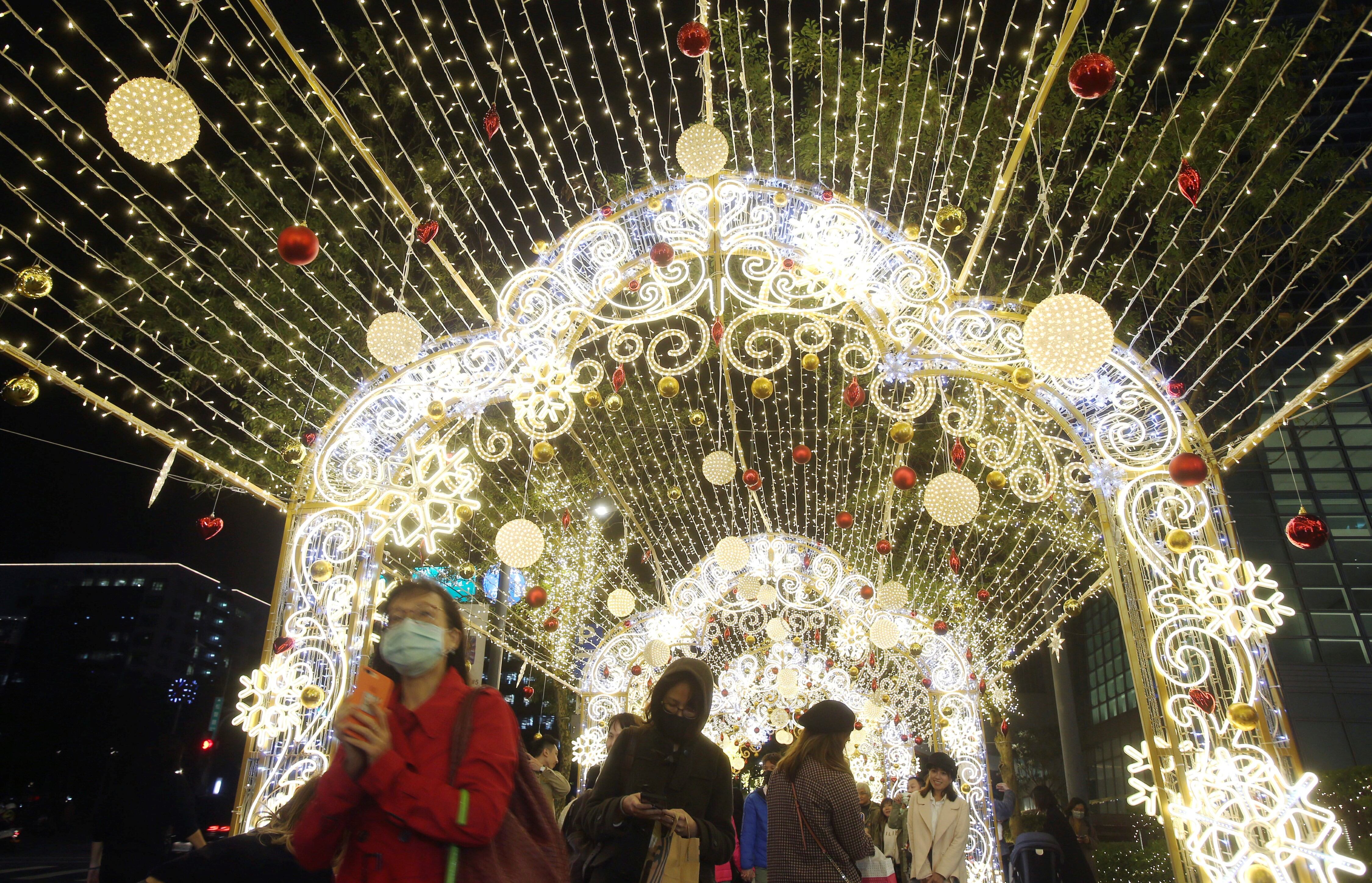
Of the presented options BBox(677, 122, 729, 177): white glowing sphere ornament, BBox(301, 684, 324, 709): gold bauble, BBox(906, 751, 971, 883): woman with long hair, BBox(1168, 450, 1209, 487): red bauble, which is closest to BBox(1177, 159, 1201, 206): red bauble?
BBox(1168, 450, 1209, 487): red bauble

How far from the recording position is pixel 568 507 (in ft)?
37.4

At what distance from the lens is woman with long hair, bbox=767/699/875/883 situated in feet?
9.55

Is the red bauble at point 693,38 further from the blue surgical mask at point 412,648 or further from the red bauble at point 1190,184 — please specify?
the blue surgical mask at point 412,648

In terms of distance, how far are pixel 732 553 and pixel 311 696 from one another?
4.56 m

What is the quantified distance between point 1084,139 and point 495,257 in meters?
6.31

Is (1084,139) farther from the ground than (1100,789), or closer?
farther from the ground

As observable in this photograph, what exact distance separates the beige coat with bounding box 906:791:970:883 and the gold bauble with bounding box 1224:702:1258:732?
157cm

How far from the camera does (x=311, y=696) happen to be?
4.27 meters

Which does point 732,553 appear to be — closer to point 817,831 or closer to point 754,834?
point 754,834

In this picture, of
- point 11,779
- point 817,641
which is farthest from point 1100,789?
point 11,779

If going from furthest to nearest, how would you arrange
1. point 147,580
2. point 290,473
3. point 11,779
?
point 147,580 → point 11,779 → point 290,473

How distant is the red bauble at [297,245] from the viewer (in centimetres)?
348

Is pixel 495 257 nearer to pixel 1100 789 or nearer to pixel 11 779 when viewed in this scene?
pixel 11 779

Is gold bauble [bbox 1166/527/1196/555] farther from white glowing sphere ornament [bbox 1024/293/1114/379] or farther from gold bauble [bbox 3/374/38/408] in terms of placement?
gold bauble [bbox 3/374/38/408]
